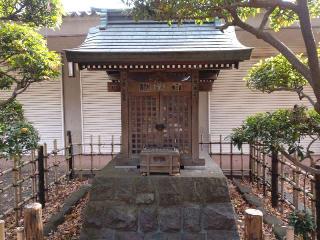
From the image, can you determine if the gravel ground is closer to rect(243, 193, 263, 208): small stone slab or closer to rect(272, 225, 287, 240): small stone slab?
rect(243, 193, 263, 208): small stone slab

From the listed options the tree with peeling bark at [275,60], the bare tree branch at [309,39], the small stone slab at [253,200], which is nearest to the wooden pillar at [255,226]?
the tree with peeling bark at [275,60]

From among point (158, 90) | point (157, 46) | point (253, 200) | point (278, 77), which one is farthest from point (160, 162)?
point (278, 77)

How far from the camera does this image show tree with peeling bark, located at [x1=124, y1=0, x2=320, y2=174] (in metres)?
4.40

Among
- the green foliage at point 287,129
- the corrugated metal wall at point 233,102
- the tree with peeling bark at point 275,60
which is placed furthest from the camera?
the corrugated metal wall at point 233,102

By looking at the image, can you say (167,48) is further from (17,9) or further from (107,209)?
(107,209)

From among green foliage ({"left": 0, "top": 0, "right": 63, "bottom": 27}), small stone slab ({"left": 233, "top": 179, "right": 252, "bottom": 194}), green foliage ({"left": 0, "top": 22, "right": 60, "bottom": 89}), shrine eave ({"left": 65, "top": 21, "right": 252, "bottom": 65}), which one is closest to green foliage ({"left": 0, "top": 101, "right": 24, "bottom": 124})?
green foliage ({"left": 0, "top": 22, "right": 60, "bottom": 89})

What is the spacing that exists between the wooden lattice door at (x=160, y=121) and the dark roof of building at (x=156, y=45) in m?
1.06

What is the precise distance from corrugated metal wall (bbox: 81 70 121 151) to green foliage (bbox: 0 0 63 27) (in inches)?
251

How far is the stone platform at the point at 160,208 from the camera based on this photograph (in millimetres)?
6185

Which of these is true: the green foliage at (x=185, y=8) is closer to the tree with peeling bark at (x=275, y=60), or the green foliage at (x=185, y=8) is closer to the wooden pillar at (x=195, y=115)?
the tree with peeling bark at (x=275, y=60)

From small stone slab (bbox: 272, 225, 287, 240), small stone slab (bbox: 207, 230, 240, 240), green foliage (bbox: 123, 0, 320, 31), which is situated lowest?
small stone slab (bbox: 207, 230, 240, 240)

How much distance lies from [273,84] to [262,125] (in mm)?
967

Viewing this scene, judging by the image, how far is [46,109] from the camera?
1297 centimetres

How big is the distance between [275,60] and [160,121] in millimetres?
2574
